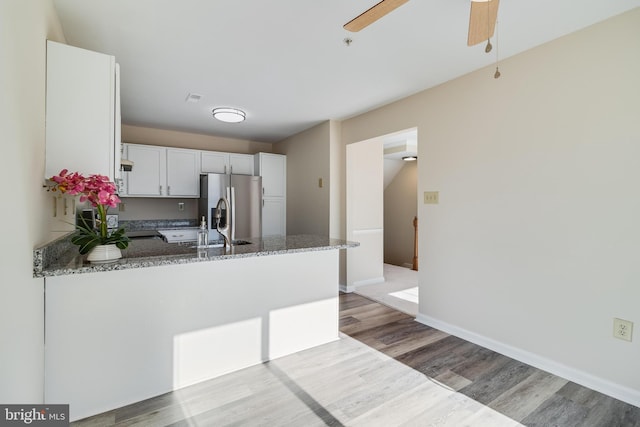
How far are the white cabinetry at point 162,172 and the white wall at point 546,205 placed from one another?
11.3ft

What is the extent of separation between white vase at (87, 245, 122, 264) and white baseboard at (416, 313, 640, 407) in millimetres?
2787

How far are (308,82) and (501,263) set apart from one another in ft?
7.76

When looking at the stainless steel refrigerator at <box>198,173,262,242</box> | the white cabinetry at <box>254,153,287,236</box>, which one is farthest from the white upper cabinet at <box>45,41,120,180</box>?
the white cabinetry at <box>254,153,287,236</box>

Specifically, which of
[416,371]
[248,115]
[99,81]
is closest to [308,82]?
[248,115]

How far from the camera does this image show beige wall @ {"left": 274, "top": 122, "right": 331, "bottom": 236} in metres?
4.28

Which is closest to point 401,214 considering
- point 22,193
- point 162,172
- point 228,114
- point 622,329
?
point 228,114

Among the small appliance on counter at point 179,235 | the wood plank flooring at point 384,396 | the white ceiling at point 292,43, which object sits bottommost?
the wood plank flooring at point 384,396

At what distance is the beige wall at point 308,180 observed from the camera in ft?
14.0

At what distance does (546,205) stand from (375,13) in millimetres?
1837

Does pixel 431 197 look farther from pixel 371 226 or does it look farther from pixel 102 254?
pixel 102 254

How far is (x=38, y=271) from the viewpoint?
4.60 feet

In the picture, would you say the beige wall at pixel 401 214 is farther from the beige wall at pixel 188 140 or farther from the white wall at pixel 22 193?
the white wall at pixel 22 193

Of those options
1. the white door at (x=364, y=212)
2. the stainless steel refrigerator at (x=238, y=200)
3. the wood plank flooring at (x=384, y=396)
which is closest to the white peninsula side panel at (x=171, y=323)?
the wood plank flooring at (x=384, y=396)

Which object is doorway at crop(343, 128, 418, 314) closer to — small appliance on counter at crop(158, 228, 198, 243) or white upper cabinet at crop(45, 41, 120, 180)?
small appliance on counter at crop(158, 228, 198, 243)
